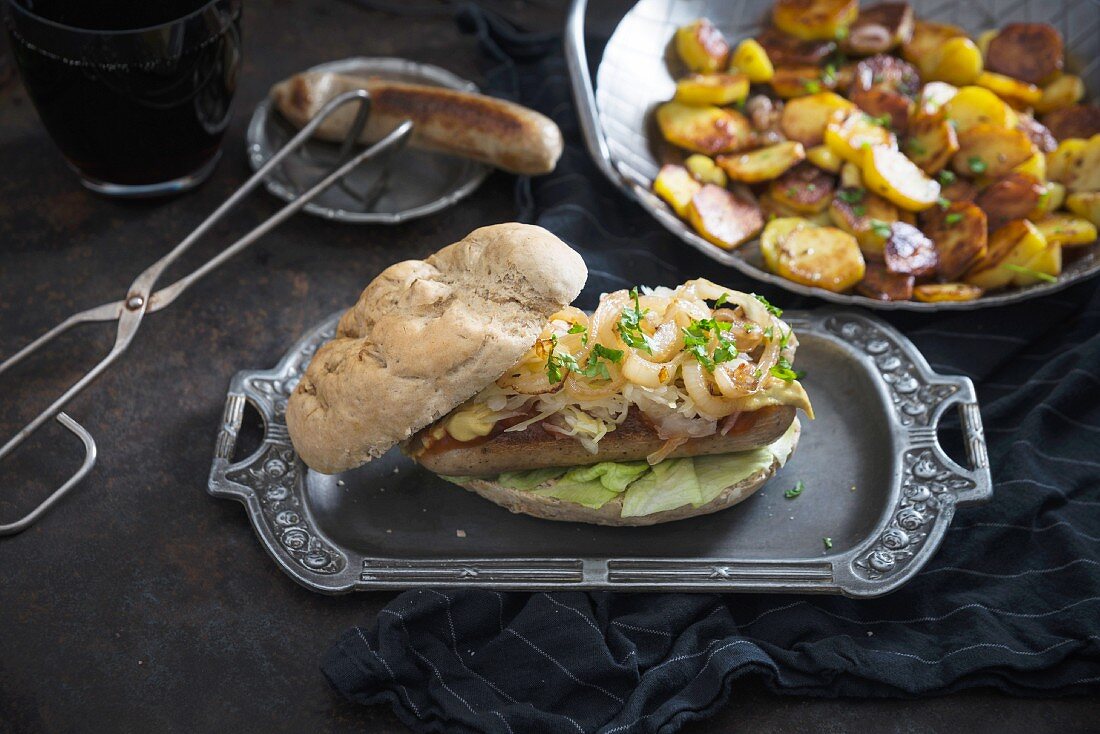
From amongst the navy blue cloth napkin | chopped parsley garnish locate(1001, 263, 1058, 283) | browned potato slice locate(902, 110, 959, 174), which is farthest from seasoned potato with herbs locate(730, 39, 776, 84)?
the navy blue cloth napkin

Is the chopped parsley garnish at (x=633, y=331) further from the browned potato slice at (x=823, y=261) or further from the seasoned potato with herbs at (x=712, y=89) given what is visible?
the seasoned potato with herbs at (x=712, y=89)

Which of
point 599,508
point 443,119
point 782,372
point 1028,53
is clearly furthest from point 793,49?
point 599,508

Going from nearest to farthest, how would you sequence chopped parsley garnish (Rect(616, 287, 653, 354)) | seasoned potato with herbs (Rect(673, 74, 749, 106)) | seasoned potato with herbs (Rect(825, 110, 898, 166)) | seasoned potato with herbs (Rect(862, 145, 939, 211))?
chopped parsley garnish (Rect(616, 287, 653, 354)), seasoned potato with herbs (Rect(862, 145, 939, 211)), seasoned potato with herbs (Rect(825, 110, 898, 166)), seasoned potato with herbs (Rect(673, 74, 749, 106))

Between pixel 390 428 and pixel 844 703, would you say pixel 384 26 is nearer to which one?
pixel 390 428

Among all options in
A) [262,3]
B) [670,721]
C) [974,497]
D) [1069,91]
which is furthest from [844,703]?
[262,3]

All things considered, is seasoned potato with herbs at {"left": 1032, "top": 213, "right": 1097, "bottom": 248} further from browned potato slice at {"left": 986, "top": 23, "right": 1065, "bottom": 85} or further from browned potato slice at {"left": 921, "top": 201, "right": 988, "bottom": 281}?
browned potato slice at {"left": 986, "top": 23, "right": 1065, "bottom": 85}

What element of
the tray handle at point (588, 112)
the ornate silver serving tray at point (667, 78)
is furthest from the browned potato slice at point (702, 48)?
the tray handle at point (588, 112)
